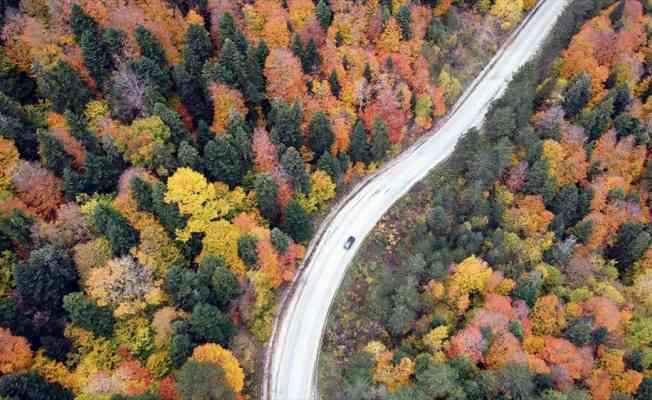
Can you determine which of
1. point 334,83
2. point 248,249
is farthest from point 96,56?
point 248,249

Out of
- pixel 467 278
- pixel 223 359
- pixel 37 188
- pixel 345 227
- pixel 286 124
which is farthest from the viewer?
pixel 345 227

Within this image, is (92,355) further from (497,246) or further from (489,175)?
(489,175)

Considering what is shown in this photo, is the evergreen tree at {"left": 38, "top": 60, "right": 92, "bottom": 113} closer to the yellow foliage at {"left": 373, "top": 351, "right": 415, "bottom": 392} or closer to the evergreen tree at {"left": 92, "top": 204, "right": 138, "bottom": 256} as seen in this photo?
the evergreen tree at {"left": 92, "top": 204, "right": 138, "bottom": 256}

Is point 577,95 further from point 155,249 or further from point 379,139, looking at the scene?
point 155,249

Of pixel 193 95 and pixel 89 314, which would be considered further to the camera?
pixel 193 95

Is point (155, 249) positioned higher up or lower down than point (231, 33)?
lower down

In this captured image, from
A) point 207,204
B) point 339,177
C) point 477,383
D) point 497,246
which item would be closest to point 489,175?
point 497,246
